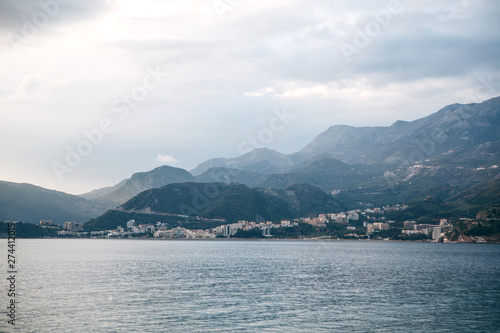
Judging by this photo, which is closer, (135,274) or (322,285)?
(322,285)

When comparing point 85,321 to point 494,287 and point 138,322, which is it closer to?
point 138,322

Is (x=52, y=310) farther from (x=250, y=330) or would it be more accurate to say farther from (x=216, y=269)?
(x=216, y=269)

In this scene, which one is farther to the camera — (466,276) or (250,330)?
(466,276)

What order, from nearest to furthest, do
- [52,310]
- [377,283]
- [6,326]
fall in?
1. [6,326]
2. [52,310]
3. [377,283]

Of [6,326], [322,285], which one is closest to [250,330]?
[6,326]

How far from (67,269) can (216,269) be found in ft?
118

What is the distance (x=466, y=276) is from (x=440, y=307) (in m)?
44.2

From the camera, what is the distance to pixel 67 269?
111250 millimetres

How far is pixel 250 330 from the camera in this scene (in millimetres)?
50375

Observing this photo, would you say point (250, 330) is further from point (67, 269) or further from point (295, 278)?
point (67, 269)

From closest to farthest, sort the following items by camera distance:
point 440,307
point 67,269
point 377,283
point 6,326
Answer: point 6,326 < point 440,307 < point 377,283 < point 67,269

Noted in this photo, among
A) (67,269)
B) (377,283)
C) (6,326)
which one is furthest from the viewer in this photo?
(67,269)

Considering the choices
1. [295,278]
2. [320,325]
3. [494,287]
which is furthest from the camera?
[295,278]

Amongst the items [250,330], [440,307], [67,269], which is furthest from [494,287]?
[67,269]
